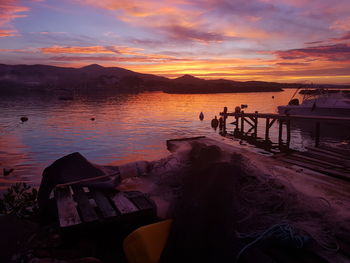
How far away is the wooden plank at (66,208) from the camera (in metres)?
5.02

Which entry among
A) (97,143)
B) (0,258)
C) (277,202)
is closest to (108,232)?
(0,258)

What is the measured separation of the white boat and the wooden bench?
2653cm

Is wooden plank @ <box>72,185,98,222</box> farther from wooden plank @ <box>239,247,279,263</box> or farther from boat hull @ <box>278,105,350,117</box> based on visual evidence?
boat hull @ <box>278,105,350,117</box>

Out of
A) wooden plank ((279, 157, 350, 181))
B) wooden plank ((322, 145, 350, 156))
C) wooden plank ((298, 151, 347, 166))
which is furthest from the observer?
wooden plank ((322, 145, 350, 156))

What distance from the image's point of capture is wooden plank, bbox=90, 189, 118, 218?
5469 millimetres

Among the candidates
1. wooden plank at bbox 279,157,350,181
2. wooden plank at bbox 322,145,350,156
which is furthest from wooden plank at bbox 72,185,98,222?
wooden plank at bbox 322,145,350,156

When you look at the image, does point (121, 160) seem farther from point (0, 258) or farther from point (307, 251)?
point (307, 251)

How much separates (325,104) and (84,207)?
109ft

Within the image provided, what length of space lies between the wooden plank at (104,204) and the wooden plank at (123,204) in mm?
130

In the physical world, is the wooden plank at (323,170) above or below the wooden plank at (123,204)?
below

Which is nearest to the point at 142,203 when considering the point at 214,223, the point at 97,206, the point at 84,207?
the point at 97,206

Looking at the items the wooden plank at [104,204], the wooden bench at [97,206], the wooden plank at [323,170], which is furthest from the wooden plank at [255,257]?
the wooden plank at [323,170]

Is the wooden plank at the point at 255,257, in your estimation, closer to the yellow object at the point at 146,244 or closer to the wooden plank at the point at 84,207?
the yellow object at the point at 146,244

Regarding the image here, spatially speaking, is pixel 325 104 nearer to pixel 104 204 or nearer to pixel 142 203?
pixel 142 203
